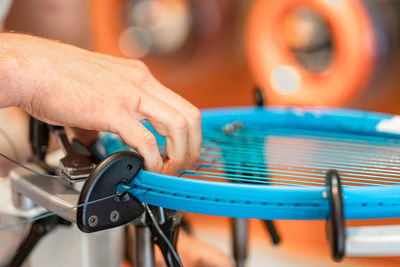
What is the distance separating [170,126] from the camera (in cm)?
44

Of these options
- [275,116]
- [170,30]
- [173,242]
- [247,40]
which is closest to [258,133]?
[275,116]

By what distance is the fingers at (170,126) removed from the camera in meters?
0.44

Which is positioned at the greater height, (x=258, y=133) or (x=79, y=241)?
(x=258, y=133)

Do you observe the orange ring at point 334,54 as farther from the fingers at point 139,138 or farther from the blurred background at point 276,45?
the fingers at point 139,138

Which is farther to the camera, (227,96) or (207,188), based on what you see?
(227,96)

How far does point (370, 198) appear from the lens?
1.17 feet

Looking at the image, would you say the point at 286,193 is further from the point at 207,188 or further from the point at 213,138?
the point at 213,138

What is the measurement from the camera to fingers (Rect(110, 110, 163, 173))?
0.41 m

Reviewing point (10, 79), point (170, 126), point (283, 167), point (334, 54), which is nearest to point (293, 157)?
point (283, 167)

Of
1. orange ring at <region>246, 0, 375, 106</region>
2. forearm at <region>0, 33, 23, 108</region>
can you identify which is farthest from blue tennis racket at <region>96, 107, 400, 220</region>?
orange ring at <region>246, 0, 375, 106</region>

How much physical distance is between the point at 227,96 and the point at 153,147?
127 centimetres

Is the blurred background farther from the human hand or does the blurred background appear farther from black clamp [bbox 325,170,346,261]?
black clamp [bbox 325,170,346,261]

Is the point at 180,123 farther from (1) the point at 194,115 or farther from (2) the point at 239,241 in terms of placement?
(2) the point at 239,241

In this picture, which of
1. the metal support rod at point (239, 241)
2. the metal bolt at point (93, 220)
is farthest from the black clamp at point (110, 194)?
the metal support rod at point (239, 241)
